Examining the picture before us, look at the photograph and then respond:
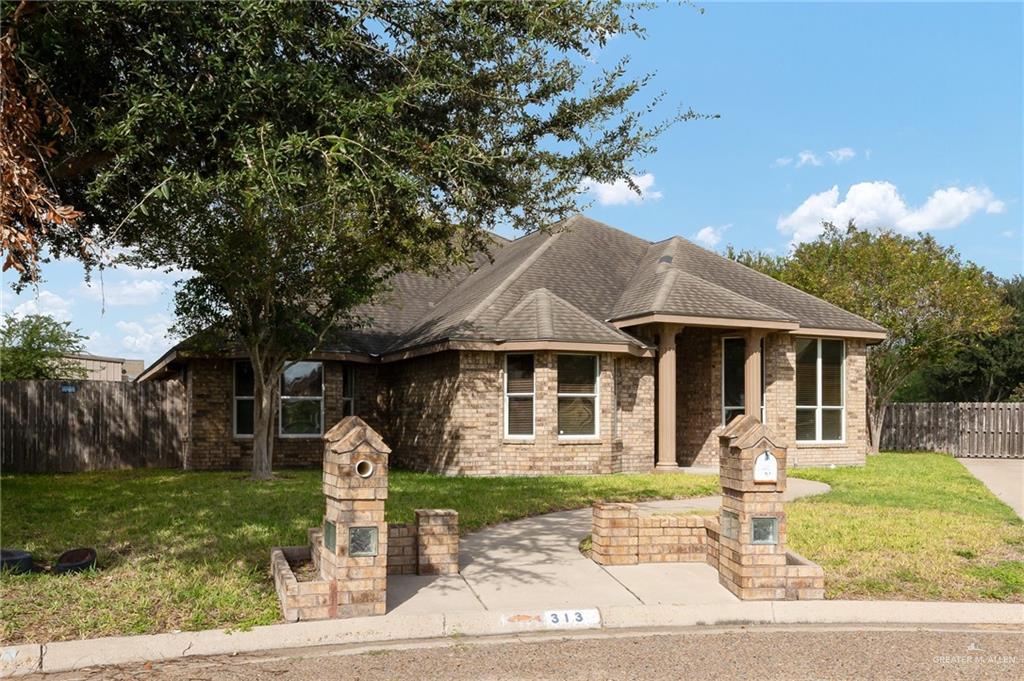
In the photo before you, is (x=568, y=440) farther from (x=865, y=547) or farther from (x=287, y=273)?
(x=865, y=547)

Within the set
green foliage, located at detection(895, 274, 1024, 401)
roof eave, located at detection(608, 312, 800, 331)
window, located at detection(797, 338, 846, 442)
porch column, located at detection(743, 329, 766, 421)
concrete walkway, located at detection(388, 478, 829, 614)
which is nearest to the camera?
concrete walkway, located at detection(388, 478, 829, 614)

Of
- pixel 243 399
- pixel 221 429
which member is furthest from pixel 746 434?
pixel 221 429

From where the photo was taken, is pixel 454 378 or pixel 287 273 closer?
pixel 287 273

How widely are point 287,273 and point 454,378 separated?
4.00m

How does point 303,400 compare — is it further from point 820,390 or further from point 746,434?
point 746,434

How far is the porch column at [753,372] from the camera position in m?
18.7

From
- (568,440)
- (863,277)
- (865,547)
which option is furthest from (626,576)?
(863,277)

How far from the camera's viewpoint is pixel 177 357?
775 inches

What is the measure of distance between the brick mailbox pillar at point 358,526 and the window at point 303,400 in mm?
13900

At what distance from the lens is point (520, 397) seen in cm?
1769

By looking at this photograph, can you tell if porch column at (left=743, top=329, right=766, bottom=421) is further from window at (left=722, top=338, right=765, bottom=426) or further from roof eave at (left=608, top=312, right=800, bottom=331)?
window at (left=722, top=338, right=765, bottom=426)

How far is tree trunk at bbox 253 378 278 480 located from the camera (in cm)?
1703

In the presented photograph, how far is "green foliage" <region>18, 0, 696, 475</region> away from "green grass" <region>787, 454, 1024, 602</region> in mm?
4794

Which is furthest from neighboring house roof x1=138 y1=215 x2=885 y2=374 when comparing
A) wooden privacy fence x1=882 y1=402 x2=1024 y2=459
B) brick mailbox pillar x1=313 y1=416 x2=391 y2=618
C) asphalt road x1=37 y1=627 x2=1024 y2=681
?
asphalt road x1=37 y1=627 x2=1024 y2=681
